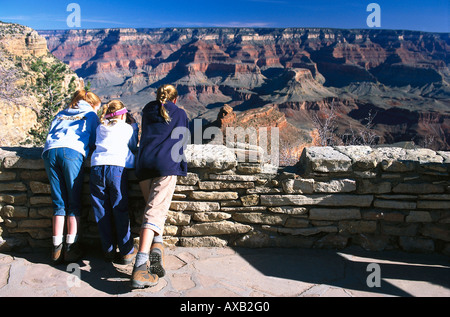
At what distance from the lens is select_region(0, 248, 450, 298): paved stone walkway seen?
2629 millimetres

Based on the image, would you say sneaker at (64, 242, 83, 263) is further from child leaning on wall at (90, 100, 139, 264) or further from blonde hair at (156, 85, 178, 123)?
blonde hair at (156, 85, 178, 123)

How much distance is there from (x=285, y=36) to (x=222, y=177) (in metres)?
145

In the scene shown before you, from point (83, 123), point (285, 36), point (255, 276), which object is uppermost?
point (285, 36)

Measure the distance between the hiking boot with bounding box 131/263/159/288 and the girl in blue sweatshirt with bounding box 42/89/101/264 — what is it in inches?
31.2

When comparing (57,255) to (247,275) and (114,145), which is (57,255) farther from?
(247,275)

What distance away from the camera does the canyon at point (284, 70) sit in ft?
240

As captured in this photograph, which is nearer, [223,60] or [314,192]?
[314,192]

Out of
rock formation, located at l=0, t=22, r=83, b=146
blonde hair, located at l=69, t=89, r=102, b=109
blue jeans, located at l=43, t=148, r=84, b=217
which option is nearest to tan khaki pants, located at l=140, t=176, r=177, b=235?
blue jeans, located at l=43, t=148, r=84, b=217

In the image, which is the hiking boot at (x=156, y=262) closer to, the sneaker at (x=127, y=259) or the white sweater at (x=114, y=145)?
the sneaker at (x=127, y=259)

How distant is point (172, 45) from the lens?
158 meters

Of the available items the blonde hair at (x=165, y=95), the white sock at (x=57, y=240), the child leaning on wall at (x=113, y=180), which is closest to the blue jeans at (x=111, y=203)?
the child leaning on wall at (x=113, y=180)

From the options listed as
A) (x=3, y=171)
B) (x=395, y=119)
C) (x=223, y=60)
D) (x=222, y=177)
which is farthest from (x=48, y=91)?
(x=223, y=60)

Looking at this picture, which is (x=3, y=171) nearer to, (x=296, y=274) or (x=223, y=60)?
(x=296, y=274)

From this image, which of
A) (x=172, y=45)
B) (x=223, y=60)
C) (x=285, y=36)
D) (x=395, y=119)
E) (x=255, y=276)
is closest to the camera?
(x=255, y=276)
